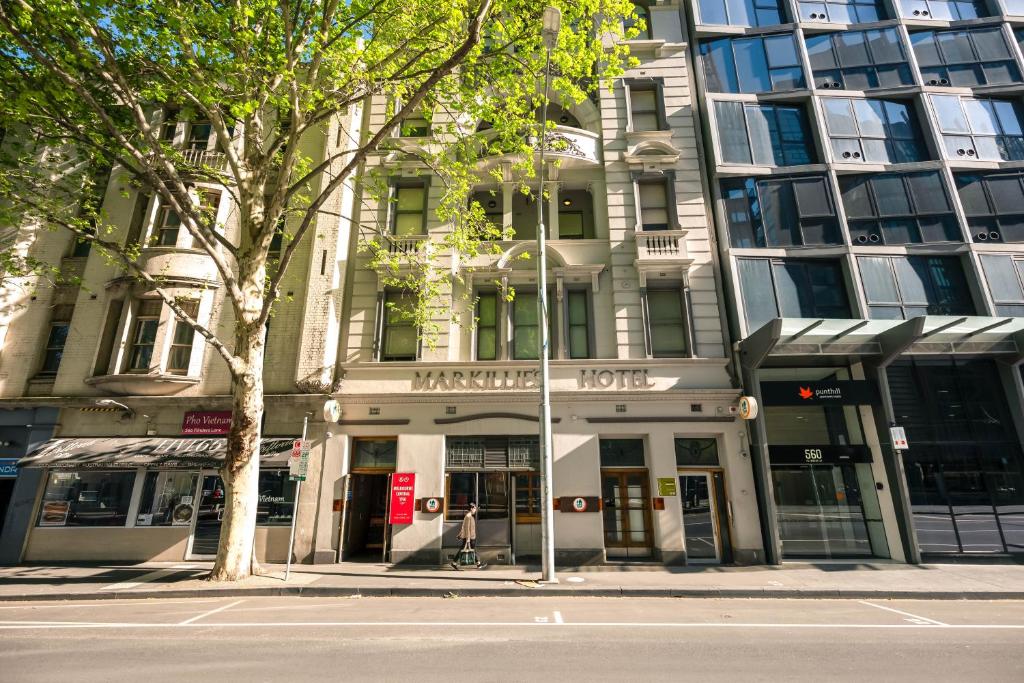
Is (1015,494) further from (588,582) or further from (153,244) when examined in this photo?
(153,244)

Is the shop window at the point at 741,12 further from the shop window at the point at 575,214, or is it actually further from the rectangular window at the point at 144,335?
the rectangular window at the point at 144,335

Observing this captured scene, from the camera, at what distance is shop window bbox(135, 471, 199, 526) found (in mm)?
13758

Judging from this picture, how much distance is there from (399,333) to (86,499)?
35.1 feet

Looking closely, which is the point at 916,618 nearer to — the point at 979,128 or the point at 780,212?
the point at 780,212

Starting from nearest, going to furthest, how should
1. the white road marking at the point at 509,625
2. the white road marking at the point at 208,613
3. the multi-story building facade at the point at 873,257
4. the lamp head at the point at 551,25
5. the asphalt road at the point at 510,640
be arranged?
1. the asphalt road at the point at 510,640
2. the white road marking at the point at 509,625
3. the white road marking at the point at 208,613
4. the lamp head at the point at 551,25
5. the multi-story building facade at the point at 873,257

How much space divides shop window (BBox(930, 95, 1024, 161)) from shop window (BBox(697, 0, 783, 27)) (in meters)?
6.61

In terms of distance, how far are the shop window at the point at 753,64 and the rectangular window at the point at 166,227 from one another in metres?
20.0

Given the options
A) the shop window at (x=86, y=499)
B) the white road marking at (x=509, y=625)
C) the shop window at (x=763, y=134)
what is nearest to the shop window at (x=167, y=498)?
the shop window at (x=86, y=499)

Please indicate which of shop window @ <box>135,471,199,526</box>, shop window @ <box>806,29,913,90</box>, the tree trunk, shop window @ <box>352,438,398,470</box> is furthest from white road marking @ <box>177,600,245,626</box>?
shop window @ <box>806,29,913,90</box>

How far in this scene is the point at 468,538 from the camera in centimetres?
1224

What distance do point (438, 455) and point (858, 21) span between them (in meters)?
22.7

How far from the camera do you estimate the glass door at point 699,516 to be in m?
13.1

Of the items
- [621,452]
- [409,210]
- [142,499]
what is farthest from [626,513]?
[142,499]

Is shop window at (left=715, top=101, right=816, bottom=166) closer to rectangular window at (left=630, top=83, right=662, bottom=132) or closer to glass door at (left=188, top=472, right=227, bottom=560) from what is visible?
rectangular window at (left=630, top=83, right=662, bottom=132)
